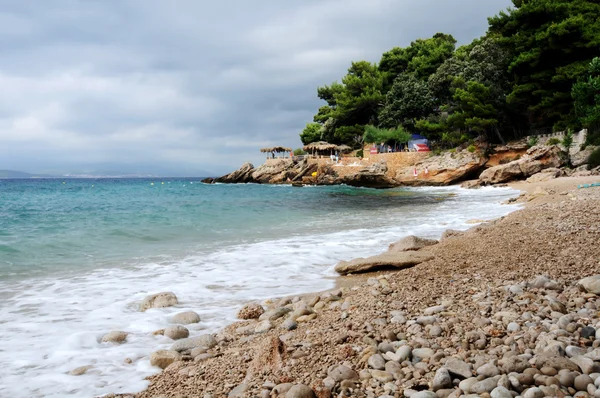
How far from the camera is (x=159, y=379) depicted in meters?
3.04

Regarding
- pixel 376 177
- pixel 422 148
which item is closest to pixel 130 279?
pixel 376 177

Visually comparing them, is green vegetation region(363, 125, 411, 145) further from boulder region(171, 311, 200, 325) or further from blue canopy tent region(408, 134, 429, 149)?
boulder region(171, 311, 200, 325)

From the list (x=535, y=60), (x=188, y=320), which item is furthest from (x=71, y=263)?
(x=535, y=60)

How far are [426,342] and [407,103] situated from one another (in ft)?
155

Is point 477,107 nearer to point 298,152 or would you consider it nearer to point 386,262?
point 386,262

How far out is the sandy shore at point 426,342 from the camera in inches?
89.0

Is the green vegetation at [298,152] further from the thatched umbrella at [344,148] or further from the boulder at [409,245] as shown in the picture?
the boulder at [409,245]

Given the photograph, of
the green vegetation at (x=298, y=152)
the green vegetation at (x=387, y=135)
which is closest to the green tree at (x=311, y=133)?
the green vegetation at (x=298, y=152)

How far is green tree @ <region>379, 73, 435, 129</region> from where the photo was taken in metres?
46.4

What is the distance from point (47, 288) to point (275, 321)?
412 centimetres

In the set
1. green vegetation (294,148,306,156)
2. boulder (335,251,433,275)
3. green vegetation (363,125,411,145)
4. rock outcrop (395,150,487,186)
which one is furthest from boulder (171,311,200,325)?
green vegetation (294,148,306,156)

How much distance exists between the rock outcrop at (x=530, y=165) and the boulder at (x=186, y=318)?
30.3 m

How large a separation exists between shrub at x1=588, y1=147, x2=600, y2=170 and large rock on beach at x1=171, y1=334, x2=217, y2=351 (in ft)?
94.0

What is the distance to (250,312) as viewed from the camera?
4574 millimetres
